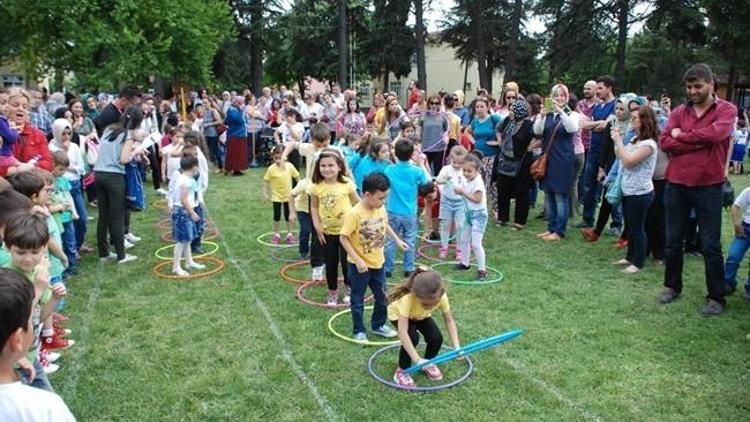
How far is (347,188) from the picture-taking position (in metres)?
6.32

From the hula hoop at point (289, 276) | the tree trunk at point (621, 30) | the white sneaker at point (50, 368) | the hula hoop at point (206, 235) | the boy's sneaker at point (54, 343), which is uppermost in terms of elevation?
the tree trunk at point (621, 30)

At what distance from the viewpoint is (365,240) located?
208 inches

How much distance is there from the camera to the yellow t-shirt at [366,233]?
5.25m

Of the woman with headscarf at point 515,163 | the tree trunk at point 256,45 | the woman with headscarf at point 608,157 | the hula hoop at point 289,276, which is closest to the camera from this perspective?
the hula hoop at point 289,276

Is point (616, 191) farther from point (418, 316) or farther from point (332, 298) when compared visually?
point (418, 316)

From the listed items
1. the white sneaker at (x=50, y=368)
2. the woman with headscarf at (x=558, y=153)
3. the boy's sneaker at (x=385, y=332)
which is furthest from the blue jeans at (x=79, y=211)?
the woman with headscarf at (x=558, y=153)

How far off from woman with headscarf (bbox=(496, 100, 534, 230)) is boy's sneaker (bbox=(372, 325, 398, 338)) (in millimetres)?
5064

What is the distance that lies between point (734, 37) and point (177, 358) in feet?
89.0

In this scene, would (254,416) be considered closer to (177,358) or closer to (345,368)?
(345,368)

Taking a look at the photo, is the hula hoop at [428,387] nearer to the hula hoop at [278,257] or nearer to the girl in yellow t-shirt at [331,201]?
the girl in yellow t-shirt at [331,201]

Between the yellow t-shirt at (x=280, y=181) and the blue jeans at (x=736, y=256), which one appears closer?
the blue jeans at (x=736, y=256)

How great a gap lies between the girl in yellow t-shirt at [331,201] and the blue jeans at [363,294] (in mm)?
794

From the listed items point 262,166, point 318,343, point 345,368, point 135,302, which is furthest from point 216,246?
point 262,166

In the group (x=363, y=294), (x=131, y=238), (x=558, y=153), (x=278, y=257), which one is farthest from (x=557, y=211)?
(x=131, y=238)
